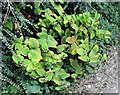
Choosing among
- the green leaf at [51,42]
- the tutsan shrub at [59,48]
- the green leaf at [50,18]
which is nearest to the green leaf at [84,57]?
the tutsan shrub at [59,48]

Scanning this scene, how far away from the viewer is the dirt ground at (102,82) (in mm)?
2547

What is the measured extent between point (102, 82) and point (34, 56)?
30.1 inches

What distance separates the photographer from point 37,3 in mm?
2389

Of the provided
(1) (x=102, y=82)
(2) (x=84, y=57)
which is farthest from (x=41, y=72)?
(1) (x=102, y=82)

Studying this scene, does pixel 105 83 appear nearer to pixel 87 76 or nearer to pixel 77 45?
pixel 87 76

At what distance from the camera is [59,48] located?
2373mm

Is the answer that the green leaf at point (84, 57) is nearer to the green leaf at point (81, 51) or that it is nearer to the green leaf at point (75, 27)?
the green leaf at point (81, 51)

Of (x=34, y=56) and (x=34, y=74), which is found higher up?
(x=34, y=56)

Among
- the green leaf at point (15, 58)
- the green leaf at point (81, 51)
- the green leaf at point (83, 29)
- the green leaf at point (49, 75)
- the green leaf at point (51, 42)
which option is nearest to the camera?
the green leaf at point (15, 58)

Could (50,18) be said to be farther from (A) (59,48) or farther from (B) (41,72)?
(B) (41,72)

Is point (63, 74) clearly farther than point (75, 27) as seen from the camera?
No

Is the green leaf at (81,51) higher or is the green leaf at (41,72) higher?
the green leaf at (81,51)

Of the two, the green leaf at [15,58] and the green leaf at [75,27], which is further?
the green leaf at [75,27]

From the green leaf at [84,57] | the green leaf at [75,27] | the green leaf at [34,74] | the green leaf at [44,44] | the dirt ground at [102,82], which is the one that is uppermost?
the green leaf at [75,27]
